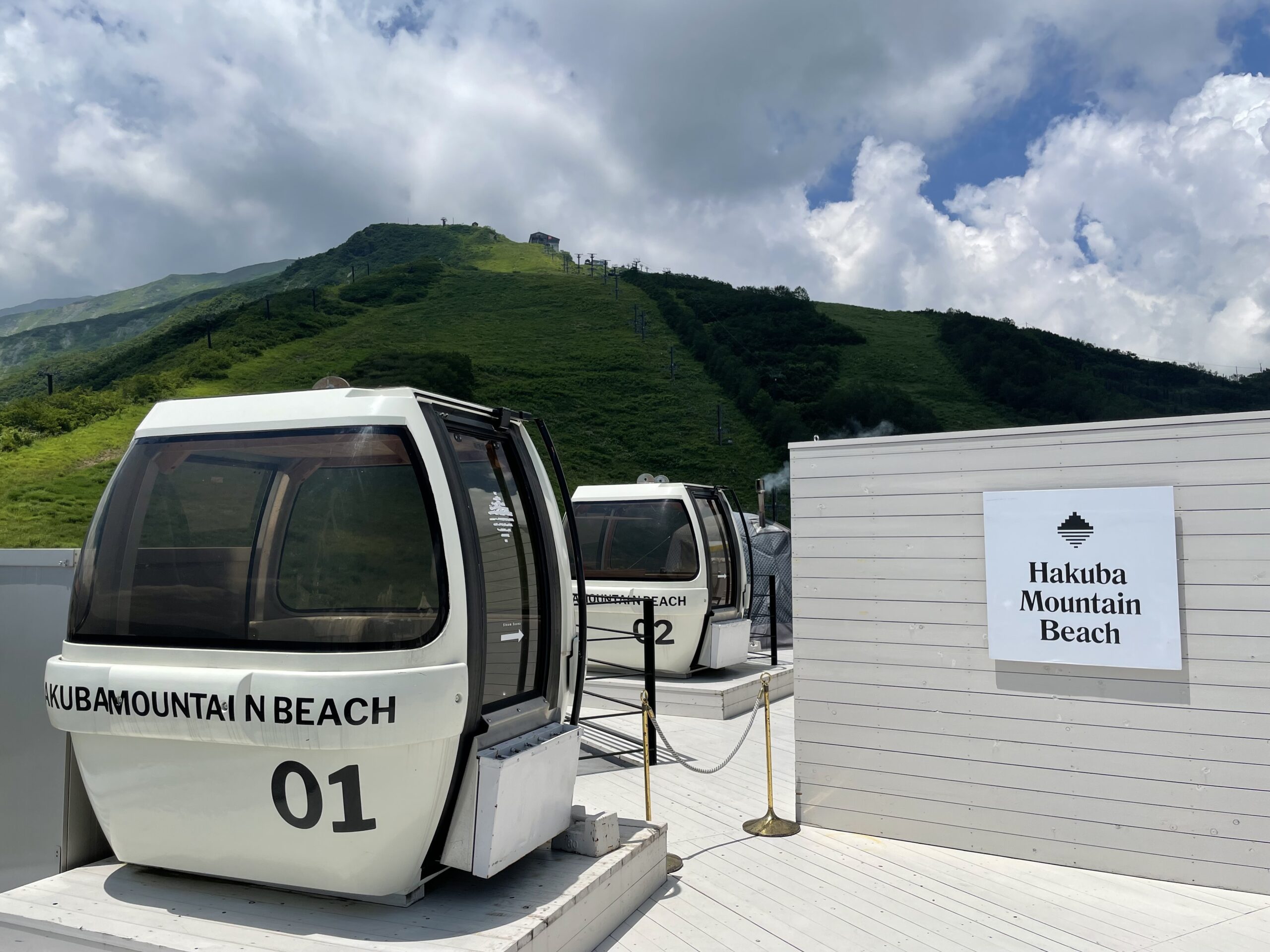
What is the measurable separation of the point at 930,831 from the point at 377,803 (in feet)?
11.6

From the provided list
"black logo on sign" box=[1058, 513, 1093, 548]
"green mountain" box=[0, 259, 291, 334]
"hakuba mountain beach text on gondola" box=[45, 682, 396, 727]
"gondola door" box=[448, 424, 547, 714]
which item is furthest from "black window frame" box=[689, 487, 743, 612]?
"green mountain" box=[0, 259, 291, 334]

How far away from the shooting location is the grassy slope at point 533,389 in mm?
27078

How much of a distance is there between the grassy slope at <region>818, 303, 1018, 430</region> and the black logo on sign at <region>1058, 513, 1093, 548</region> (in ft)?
164

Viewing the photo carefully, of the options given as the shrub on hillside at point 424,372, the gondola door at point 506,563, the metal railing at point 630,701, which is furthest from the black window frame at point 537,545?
the shrub on hillside at point 424,372

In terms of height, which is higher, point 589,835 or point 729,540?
point 729,540

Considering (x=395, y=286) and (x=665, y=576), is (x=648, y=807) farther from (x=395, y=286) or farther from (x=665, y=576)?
(x=395, y=286)

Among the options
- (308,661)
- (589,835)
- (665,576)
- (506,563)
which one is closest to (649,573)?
(665,576)

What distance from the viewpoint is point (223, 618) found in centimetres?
332

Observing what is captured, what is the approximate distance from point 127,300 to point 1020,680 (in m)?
180

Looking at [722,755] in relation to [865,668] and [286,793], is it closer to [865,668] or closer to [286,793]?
[865,668]

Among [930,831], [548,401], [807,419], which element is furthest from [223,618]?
[807,419]

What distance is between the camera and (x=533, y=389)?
165 ft

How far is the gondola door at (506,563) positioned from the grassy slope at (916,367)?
5196 centimetres

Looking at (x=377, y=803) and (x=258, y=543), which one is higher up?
(x=258, y=543)
